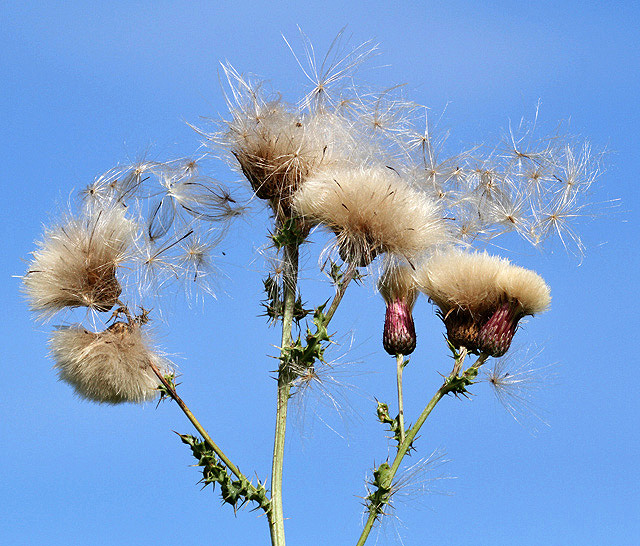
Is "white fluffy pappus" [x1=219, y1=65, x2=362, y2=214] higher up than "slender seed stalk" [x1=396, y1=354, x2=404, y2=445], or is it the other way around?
"white fluffy pappus" [x1=219, y1=65, x2=362, y2=214]

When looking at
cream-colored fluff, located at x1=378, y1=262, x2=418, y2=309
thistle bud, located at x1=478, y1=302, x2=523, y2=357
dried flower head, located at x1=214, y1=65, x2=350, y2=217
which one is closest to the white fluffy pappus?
dried flower head, located at x1=214, y1=65, x2=350, y2=217

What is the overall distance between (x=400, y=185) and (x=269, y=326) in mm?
1148

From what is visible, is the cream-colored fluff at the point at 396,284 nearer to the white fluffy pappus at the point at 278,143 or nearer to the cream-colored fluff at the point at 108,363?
the white fluffy pappus at the point at 278,143

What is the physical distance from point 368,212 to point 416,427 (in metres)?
1.28

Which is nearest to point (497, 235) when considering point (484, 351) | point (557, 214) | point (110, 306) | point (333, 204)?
point (557, 214)

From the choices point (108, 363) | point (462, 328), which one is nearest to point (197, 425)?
Result: point (108, 363)

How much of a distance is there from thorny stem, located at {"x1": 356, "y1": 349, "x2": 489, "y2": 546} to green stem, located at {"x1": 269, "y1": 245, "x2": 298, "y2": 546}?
1.55 ft

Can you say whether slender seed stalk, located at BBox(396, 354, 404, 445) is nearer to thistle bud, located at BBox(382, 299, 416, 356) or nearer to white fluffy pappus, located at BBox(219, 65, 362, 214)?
thistle bud, located at BBox(382, 299, 416, 356)

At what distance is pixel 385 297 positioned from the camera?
5.27 metres

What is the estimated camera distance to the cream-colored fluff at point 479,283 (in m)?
5.13

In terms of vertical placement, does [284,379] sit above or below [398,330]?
below

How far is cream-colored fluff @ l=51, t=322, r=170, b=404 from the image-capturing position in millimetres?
5051

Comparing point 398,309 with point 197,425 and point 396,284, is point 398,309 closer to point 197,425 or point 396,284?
point 396,284

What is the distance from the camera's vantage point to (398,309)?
17.1 ft
